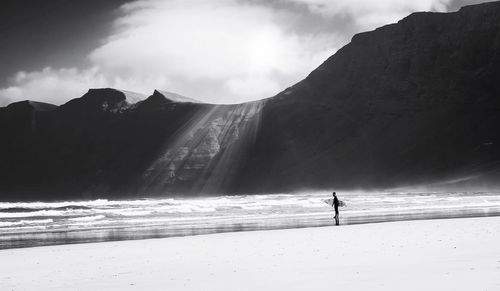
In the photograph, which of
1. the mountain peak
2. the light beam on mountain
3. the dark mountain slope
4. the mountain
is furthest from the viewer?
the mountain peak

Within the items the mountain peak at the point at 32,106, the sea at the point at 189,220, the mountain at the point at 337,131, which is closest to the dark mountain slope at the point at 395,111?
the mountain at the point at 337,131

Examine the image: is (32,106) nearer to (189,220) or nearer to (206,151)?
(206,151)

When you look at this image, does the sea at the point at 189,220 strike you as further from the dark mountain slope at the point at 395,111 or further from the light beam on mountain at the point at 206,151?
the light beam on mountain at the point at 206,151

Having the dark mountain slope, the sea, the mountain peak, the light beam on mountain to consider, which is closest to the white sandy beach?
the sea

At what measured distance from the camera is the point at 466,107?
128875mm

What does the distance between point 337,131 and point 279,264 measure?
4882 inches

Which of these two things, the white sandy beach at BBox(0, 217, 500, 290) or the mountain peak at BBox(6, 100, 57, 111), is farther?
the mountain peak at BBox(6, 100, 57, 111)

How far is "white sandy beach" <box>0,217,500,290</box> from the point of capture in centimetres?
1014

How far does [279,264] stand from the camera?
13.0 meters

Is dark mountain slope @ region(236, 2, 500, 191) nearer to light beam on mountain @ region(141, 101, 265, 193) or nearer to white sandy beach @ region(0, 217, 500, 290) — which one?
light beam on mountain @ region(141, 101, 265, 193)

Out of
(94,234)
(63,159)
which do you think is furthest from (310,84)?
(94,234)

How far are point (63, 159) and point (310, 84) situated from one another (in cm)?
8287

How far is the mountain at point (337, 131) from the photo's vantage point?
12319cm

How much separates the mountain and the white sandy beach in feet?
319
